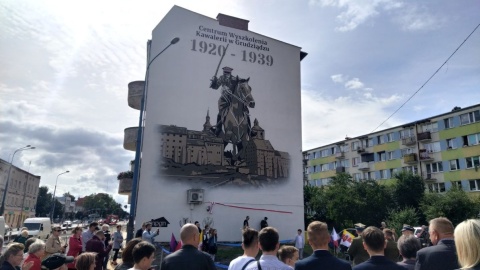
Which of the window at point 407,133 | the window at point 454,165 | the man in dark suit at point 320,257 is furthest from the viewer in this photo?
the window at point 407,133

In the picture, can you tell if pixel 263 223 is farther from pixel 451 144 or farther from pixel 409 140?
pixel 409 140

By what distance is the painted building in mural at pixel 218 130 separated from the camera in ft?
66.8

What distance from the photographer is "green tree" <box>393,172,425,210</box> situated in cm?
4025

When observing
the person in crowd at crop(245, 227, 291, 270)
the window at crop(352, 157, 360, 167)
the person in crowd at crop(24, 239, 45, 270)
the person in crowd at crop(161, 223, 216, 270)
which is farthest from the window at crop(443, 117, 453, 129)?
the person in crowd at crop(24, 239, 45, 270)

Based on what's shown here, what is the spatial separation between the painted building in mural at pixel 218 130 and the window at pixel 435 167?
28.6 m

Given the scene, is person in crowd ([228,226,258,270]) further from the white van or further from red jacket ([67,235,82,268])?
the white van

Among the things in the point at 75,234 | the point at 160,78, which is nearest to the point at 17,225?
the point at 160,78

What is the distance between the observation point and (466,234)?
311 centimetres

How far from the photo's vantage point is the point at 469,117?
40656 millimetres

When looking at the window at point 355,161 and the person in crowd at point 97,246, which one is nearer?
the person in crowd at point 97,246

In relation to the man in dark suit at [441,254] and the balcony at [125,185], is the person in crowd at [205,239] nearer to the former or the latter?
the balcony at [125,185]

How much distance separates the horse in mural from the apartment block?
28.8m

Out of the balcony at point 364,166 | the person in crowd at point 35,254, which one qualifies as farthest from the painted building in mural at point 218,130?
the balcony at point 364,166

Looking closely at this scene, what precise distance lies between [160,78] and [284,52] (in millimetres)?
10425
